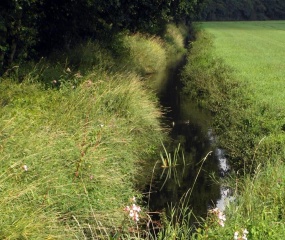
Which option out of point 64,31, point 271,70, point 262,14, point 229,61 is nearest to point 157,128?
point 64,31


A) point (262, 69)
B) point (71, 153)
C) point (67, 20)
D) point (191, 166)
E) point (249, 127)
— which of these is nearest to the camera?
point (71, 153)

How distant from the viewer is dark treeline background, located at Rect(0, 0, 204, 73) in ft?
45.0

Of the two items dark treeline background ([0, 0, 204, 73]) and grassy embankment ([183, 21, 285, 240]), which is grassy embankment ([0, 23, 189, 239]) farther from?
grassy embankment ([183, 21, 285, 240])

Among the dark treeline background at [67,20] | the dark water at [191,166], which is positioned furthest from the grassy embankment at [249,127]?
the dark treeline background at [67,20]

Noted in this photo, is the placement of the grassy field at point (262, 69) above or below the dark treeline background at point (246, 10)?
above

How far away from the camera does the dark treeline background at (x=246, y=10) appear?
82500 mm

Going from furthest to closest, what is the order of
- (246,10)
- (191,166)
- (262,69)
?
(246,10) → (262,69) → (191,166)

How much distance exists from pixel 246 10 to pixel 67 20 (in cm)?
7363

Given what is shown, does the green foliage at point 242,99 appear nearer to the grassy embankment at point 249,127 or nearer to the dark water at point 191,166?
the grassy embankment at point 249,127

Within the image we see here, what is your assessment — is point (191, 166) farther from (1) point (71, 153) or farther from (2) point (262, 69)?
(2) point (262, 69)

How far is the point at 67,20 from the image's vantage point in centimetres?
1748

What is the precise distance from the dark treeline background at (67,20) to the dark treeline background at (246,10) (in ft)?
206

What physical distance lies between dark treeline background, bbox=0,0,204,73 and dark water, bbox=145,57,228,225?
340cm

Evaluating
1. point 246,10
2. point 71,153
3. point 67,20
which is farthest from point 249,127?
point 246,10
